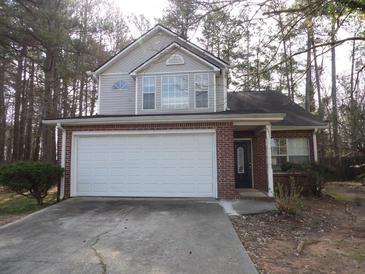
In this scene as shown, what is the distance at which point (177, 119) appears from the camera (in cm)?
1018

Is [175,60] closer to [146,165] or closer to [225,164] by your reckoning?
[146,165]

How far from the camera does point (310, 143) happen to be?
13078 mm

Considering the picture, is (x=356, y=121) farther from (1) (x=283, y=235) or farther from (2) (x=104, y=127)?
(2) (x=104, y=127)

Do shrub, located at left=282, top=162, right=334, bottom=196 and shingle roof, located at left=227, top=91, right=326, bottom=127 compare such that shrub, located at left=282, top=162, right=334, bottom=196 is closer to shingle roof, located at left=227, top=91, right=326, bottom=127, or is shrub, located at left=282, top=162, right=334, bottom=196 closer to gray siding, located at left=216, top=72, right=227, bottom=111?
Answer: shingle roof, located at left=227, top=91, right=326, bottom=127

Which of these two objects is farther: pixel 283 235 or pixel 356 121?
pixel 356 121

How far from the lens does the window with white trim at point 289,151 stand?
43.2 feet

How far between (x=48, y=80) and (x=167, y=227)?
14943mm

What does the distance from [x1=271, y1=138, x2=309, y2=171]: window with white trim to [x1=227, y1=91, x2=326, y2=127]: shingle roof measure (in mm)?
854

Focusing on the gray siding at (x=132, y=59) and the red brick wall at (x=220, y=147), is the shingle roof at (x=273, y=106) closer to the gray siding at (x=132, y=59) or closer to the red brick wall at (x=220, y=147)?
the red brick wall at (x=220, y=147)

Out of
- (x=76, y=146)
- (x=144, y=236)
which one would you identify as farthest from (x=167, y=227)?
(x=76, y=146)

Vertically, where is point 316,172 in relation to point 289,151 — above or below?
below

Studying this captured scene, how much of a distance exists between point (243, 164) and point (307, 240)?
753 cm

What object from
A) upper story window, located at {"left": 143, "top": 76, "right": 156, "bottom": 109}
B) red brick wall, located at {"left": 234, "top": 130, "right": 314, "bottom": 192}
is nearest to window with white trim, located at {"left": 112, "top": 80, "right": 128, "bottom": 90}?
upper story window, located at {"left": 143, "top": 76, "right": 156, "bottom": 109}

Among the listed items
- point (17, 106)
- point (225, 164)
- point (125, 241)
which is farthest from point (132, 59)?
point (17, 106)
